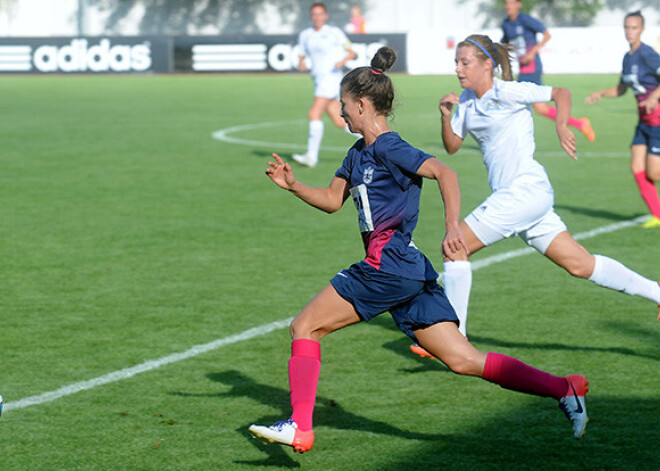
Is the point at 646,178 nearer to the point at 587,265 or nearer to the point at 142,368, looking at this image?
the point at 587,265

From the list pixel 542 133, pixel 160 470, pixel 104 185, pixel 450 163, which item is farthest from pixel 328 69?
pixel 160 470

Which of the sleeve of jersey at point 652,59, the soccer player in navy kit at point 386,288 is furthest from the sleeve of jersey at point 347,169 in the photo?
the sleeve of jersey at point 652,59

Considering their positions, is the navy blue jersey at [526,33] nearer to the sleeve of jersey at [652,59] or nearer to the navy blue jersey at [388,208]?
the sleeve of jersey at [652,59]

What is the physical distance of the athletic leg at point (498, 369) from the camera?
457cm

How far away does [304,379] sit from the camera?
4.51 m

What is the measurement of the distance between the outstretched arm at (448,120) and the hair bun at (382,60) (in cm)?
109

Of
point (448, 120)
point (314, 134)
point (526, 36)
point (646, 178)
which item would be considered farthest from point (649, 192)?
point (526, 36)

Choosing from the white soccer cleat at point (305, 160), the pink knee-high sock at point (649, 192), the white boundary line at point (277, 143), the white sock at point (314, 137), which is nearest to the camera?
the pink knee-high sock at point (649, 192)

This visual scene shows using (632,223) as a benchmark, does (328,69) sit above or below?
above

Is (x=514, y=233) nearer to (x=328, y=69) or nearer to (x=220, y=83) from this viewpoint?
(x=328, y=69)

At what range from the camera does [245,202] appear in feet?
39.4

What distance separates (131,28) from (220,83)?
2422cm

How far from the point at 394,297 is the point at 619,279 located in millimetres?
2008

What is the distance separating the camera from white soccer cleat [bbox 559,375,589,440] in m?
4.62
